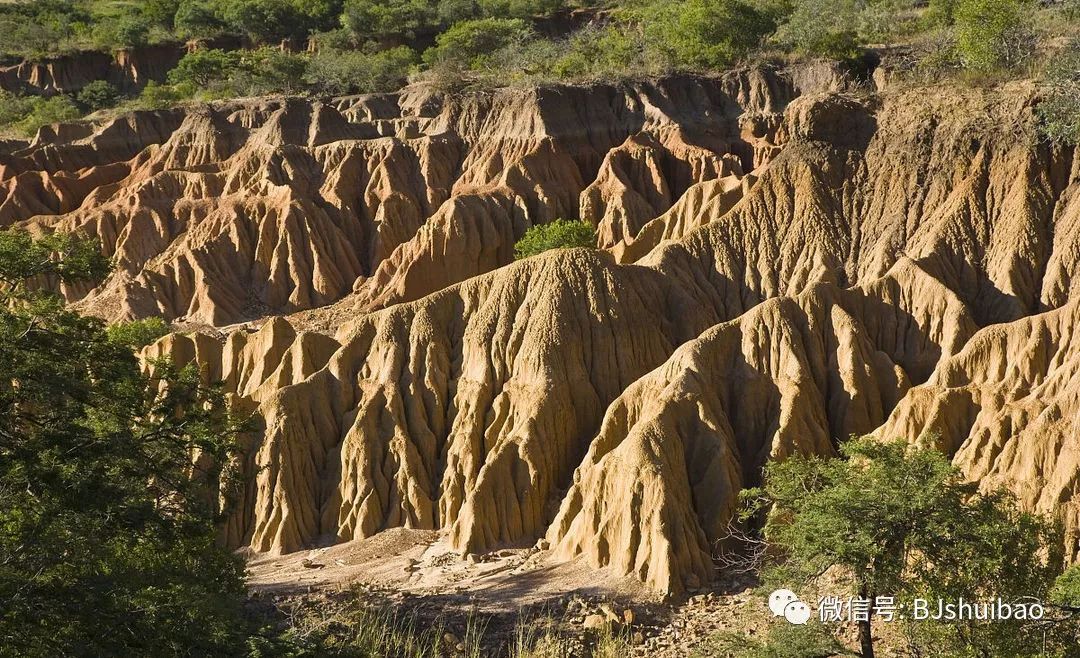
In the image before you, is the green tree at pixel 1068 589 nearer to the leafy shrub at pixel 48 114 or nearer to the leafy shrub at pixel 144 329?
the leafy shrub at pixel 144 329

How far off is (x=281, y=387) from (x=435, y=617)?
10466mm

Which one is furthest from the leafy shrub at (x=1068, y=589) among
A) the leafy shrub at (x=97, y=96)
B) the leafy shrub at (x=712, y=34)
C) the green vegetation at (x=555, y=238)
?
the leafy shrub at (x=97, y=96)

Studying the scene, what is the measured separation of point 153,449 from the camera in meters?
22.2

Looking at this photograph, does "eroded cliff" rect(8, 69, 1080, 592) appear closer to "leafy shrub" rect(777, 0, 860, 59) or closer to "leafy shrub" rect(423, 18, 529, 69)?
"leafy shrub" rect(777, 0, 860, 59)

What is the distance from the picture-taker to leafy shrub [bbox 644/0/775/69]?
198 feet

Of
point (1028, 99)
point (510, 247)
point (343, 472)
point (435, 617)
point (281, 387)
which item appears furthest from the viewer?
point (510, 247)

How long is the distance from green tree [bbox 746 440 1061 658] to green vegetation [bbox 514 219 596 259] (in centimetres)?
2834

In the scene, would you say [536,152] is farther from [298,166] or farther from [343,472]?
[343,472]

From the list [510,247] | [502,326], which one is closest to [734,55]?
[510,247]

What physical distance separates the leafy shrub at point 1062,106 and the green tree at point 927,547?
20910 millimetres

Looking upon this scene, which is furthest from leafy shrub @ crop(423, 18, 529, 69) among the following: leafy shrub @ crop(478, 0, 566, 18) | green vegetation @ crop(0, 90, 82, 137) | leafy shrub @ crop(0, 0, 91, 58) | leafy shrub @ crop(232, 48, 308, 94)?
leafy shrub @ crop(0, 0, 91, 58)

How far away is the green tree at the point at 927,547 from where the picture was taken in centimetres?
1914

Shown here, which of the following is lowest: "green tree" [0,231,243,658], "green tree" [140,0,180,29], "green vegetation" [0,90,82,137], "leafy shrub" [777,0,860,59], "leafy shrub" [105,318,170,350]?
"green tree" [0,231,243,658]

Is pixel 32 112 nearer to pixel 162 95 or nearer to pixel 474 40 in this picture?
pixel 162 95
